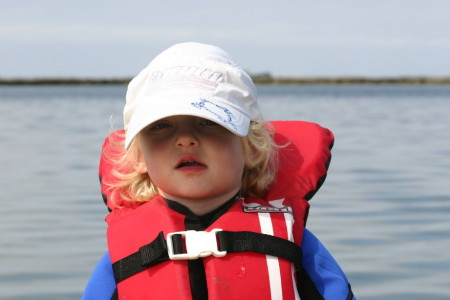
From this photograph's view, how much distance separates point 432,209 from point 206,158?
496cm

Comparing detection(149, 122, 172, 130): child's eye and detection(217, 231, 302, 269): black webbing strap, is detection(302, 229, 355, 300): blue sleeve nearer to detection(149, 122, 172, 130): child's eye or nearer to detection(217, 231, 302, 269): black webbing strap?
detection(217, 231, 302, 269): black webbing strap

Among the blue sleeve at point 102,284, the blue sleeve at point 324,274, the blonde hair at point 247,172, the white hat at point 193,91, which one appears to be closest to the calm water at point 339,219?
the blonde hair at point 247,172

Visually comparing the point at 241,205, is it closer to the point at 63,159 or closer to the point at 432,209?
the point at 432,209

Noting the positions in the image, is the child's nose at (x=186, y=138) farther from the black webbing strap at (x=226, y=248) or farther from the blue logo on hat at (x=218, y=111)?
the black webbing strap at (x=226, y=248)

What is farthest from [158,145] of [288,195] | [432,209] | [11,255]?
[432,209]

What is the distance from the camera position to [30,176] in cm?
1036

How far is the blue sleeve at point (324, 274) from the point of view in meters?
3.21

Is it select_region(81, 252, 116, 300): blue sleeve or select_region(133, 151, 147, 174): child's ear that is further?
select_region(133, 151, 147, 174): child's ear

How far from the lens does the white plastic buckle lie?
3.14 metres

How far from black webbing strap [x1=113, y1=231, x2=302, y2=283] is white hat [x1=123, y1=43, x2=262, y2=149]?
0.37 m

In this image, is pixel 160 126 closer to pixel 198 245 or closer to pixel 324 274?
pixel 198 245

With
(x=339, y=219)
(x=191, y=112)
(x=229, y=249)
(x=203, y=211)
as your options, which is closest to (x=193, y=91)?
(x=191, y=112)

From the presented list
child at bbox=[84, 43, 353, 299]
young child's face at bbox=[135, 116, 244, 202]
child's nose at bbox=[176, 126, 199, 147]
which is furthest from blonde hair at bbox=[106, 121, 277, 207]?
child's nose at bbox=[176, 126, 199, 147]

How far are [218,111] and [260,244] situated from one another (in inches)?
20.4
